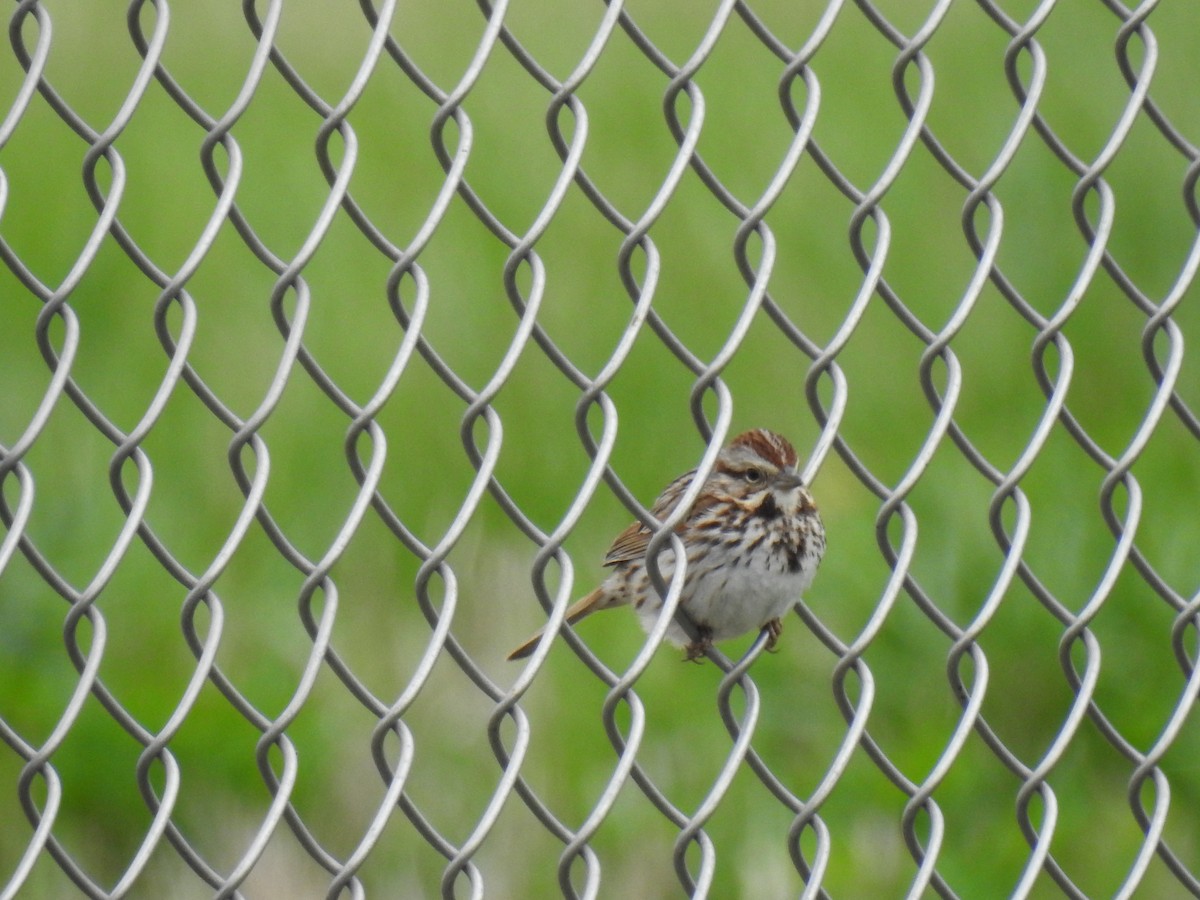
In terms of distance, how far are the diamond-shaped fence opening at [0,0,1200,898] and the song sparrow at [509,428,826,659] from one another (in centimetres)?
23

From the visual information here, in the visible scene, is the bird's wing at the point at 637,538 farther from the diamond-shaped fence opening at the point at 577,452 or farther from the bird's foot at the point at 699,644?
the bird's foot at the point at 699,644

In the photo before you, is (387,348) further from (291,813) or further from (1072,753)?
(291,813)

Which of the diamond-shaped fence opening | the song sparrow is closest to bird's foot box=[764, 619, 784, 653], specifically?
the song sparrow

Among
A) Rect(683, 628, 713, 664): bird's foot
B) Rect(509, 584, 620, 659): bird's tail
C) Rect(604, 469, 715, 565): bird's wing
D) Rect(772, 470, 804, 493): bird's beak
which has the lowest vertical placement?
Rect(509, 584, 620, 659): bird's tail

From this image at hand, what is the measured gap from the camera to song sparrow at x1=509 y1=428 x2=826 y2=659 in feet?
12.1

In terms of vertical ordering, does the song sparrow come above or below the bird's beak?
below

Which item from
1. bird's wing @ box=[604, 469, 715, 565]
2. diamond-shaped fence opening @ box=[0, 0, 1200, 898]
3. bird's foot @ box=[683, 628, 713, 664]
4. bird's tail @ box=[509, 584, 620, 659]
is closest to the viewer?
diamond-shaped fence opening @ box=[0, 0, 1200, 898]

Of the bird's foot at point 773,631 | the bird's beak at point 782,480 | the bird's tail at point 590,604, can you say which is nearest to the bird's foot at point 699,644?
the bird's foot at point 773,631

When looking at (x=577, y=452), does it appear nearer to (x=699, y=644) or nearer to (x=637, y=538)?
(x=637, y=538)

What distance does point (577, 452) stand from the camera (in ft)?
18.7

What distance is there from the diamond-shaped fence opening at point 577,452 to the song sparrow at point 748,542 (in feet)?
0.75

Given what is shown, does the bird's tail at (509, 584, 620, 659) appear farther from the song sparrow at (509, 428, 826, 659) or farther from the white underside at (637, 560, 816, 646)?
the white underside at (637, 560, 816, 646)

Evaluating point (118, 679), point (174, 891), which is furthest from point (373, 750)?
point (118, 679)

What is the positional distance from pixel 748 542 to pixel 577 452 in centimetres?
196
